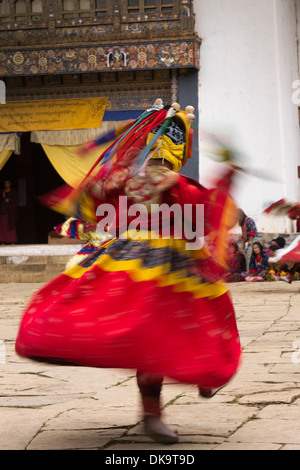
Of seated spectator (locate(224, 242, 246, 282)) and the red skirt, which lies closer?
the red skirt

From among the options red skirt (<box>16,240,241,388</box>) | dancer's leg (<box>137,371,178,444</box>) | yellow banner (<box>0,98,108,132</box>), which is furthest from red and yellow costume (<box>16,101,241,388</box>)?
yellow banner (<box>0,98,108,132</box>)

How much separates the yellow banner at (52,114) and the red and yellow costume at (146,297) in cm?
1035

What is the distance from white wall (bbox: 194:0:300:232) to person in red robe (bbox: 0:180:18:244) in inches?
198

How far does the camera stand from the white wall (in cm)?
1284

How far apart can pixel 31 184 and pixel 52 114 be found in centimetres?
357

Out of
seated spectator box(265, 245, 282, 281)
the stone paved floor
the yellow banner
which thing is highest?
the yellow banner

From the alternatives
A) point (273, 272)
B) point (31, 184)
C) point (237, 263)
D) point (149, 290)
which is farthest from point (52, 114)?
point (149, 290)

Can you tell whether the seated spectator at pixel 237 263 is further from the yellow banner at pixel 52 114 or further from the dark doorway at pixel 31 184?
the dark doorway at pixel 31 184

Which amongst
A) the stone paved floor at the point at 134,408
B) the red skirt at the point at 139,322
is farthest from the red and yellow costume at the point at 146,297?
the stone paved floor at the point at 134,408

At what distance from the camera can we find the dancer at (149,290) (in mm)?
2695

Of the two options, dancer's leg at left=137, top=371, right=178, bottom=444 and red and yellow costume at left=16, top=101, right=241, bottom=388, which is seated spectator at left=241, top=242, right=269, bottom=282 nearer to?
red and yellow costume at left=16, top=101, right=241, bottom=388

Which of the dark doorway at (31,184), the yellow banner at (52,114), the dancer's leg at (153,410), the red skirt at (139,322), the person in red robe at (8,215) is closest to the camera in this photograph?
the red skirt at (139,322)

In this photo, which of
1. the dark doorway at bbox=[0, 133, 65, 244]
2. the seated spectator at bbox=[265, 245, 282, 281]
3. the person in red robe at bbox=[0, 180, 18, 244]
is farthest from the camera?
the dark doorway at bbox=[0, 133, 65, 244]

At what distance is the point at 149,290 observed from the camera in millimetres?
2795
